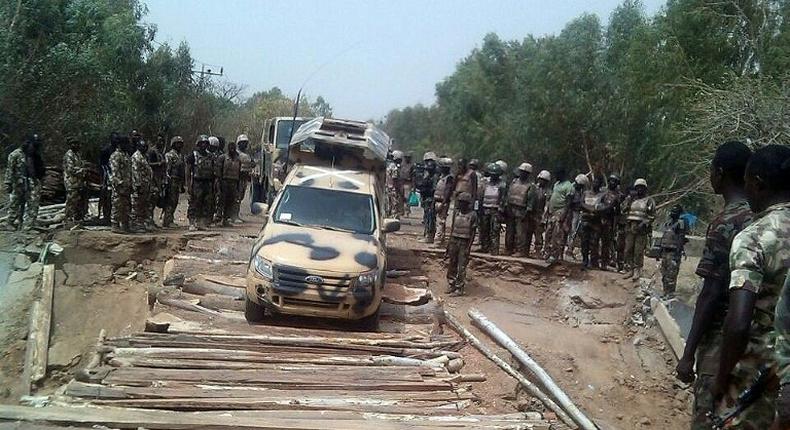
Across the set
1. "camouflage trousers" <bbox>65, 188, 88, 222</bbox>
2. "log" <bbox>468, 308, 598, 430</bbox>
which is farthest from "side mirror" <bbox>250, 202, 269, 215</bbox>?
"camouflage trousers" <bbox>65, 188, 88, 222</bbox>

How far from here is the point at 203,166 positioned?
47.5ft

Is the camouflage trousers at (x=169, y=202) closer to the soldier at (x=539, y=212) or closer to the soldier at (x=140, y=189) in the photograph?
the soldier at (x=140, y=189)

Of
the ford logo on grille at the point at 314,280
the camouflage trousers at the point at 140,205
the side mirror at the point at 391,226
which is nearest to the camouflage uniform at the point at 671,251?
the side mirror at the point at 391,226

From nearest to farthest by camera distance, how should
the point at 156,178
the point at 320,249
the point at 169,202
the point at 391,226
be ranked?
the point at 320,249 < the point at 391,226 < the point at 156,178 < the point at 169,202

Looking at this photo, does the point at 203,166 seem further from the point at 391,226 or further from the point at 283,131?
the point at 391,226

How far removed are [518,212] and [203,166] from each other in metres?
6.49

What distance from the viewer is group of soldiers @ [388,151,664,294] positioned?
12.9 meters

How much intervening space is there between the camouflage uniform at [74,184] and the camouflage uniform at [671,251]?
10.5 m

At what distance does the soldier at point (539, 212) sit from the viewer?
13688 mm

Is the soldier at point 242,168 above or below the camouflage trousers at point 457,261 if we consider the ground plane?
above

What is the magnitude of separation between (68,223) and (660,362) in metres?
10.4

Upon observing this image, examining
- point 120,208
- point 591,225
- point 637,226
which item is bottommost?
point 120,208

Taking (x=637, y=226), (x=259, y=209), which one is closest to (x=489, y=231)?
(x=637, y=226)

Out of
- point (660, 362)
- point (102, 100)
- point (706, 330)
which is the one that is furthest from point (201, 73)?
point (706, 330)
